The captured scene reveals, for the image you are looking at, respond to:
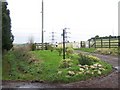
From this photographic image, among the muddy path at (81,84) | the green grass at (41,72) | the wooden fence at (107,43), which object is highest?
the wooden fence at (107,43)

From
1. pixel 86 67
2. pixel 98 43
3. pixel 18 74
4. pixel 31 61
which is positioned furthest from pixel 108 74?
pixel 98 43

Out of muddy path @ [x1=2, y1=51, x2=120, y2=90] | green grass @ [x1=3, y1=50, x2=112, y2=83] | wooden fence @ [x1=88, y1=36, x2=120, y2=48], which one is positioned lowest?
muddy path @ [x1=2, y1=51, x2=120, y2=90]

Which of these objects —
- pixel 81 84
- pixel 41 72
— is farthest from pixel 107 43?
pixel 81 84

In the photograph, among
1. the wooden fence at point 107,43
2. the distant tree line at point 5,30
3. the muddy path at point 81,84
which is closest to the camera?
the muddy path at point 81,84

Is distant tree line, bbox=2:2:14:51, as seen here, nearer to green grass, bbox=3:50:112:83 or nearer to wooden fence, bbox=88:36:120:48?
green grass, bbox=3:50:112:83

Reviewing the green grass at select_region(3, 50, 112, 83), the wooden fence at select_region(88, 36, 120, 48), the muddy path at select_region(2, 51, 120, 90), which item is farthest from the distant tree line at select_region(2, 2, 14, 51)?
the wooden fence at select_region(88, 36, 120, 48)

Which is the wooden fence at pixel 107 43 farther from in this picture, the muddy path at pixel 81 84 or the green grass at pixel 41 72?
the muddy path at pixel 81 84

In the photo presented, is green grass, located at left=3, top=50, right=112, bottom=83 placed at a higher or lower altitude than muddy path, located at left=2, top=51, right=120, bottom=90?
higher

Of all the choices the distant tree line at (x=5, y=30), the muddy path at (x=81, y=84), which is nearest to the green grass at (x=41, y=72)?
the muddy path at (x=81, y=84)

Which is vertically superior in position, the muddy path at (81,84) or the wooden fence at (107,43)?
the wooden fence at (107,43)

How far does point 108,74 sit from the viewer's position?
58.0 feet

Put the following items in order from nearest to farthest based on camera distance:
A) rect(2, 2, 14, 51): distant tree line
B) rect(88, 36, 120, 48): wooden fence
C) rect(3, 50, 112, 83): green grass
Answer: rect(3, 50, 112, 83): green grass
rect(2, 2, 14, 51): distant tree line
rect(88, 36, 120, 48): wooden fence

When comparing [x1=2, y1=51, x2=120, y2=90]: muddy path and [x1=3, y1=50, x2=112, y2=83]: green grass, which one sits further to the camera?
[x1=3, y1=50, x2=112, y2=83]: green grass

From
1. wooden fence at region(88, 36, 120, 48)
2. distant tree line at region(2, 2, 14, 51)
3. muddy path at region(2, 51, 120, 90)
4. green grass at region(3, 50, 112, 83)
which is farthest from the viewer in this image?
wooden fence at region(88, 36, 120, 48)
